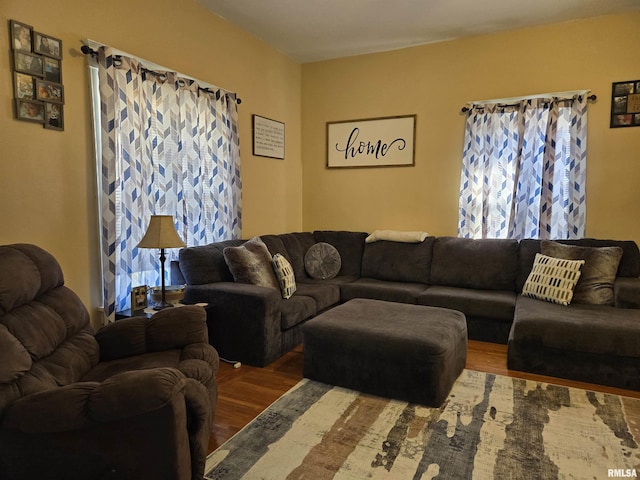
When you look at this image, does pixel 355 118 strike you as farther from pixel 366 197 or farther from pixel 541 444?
pixel 541 444

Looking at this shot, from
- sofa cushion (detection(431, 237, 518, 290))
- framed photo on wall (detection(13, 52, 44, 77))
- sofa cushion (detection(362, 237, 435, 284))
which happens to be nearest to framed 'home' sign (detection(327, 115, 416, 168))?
sofa cushion (detection(362, 237, 435, 284))

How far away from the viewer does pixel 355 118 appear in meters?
4.63

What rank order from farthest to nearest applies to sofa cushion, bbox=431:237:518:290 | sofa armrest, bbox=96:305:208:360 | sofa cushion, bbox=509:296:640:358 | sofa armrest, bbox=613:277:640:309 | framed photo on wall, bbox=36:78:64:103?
sofa cushion, bbox=431:237:518:290
sofa armrest, bbox=613:277:640:309
sofa cushion, bbox=509:296:640:358
framed photo on wall, bbox=36:78:64:103
sofa armrest, bbox=96:305:208:360

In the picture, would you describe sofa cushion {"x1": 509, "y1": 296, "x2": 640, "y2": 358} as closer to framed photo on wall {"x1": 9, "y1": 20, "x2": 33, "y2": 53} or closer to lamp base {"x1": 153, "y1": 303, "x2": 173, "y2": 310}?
lamp base {"x1": 153, "y1": 303, "x2": 173, "y2": 310}

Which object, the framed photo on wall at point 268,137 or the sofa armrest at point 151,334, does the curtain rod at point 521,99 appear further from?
the sofa armrest at point 151,334

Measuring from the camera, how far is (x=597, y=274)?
3.21 m

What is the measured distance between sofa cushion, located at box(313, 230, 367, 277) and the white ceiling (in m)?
1.95

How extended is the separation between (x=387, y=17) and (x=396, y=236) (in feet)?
6.54

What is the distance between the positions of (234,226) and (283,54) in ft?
6.70

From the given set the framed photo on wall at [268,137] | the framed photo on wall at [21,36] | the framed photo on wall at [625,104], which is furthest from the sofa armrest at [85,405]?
the framed photo on wall at [625,104]

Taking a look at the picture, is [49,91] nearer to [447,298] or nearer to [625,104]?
[447,298]

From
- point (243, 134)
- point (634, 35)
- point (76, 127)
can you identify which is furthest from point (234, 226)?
point (634, 35)

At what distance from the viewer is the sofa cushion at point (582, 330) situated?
2562 millimetres

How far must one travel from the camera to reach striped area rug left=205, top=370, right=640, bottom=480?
1.81 meters
